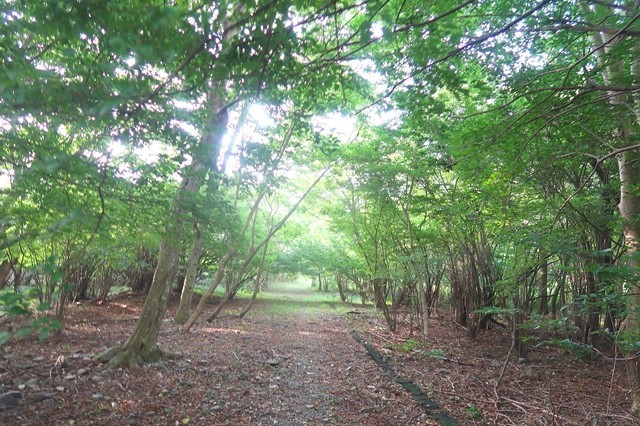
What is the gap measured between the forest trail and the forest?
26.8 inches

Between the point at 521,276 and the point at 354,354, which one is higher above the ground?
the point at 521,276

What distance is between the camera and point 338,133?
18.5ft

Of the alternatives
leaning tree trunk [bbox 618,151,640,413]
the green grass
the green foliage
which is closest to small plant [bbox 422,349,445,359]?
leaning tree trunk [bbox 618,151,640,413]

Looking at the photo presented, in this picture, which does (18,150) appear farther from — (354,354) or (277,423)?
(354,354)

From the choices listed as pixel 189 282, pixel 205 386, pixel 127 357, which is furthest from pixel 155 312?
pixel 189 282

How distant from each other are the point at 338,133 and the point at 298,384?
3.95 meters

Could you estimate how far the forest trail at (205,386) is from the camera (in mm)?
3863

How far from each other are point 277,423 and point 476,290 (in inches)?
278

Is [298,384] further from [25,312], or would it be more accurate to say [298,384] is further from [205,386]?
[25,312]

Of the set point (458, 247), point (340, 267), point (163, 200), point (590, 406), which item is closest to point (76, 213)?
point (163, 200)

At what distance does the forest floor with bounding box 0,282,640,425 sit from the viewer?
4.00m

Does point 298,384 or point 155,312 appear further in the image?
point 155,312

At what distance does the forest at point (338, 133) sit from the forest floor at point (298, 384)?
0.36 meters

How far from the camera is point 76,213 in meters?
1.75
